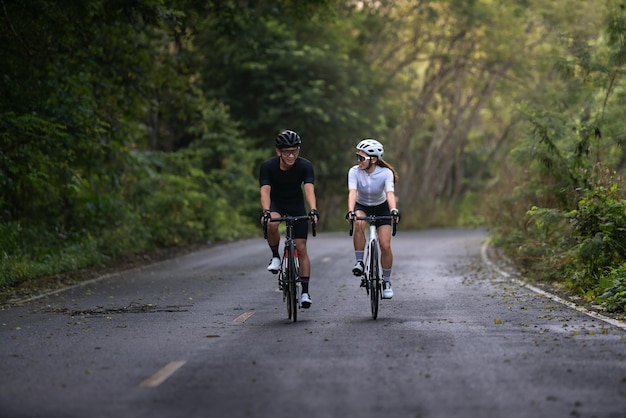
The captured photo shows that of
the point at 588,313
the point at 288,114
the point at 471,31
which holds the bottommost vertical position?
the point at 588,313

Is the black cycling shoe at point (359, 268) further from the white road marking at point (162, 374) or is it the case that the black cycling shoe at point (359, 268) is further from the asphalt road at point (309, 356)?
the white road marking at point (162, 374)

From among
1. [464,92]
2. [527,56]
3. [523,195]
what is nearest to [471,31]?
[527,56]

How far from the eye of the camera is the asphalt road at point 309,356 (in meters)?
7.07

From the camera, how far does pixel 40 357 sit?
9352mm

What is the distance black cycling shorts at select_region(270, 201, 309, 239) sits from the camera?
12148mm

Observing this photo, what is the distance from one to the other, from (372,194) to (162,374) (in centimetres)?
495

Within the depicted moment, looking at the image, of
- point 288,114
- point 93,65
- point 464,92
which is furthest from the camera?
point 464,92

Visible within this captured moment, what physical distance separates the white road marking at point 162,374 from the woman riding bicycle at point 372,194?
392cm

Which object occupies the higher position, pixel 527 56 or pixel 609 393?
pixel 527 56

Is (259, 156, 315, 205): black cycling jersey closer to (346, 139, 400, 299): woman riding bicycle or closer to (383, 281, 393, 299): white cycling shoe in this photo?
(346, 139, 400, 299): woman riding bicycle

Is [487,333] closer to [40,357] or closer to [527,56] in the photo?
[40,357]

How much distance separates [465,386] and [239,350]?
2.68 meters

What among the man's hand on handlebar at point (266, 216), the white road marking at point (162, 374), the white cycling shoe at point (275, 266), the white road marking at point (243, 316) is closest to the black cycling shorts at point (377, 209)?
the white cycling shoe at point (275, 266)

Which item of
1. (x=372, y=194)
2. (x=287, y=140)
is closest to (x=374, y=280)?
(x=372, y=194)
